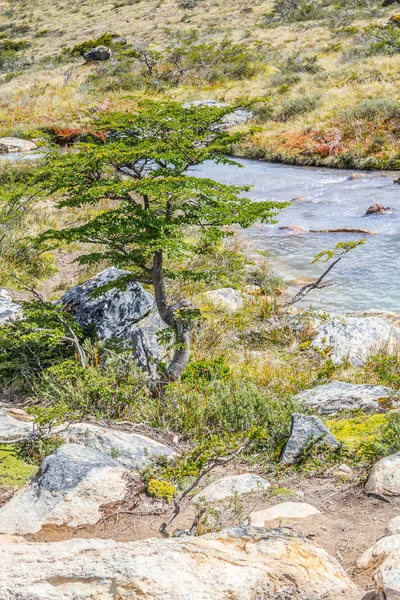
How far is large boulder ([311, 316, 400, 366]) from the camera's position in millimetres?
6887

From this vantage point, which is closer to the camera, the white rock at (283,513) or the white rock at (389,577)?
the white rock at (389,577)

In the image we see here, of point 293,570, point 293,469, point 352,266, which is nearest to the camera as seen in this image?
point 293,570

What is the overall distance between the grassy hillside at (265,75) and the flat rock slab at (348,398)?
199 inches

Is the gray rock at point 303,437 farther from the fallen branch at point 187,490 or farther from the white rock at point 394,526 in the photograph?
the white rock at point 394,526

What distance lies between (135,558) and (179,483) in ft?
6.31

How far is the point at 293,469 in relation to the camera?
4133mm

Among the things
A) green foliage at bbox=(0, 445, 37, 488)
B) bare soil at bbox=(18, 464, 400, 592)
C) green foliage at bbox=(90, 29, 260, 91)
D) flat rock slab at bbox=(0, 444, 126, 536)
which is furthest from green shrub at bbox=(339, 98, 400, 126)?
flat rock slab at bbox=(0, 444, 126, 536)

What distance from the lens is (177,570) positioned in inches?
79.4

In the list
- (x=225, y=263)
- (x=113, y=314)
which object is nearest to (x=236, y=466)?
(x=113, y=314)

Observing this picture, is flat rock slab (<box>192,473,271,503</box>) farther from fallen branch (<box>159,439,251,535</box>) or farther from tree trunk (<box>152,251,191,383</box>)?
tree trunk (<box>152,251,191,383</box>)

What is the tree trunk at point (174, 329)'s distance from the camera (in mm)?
5488

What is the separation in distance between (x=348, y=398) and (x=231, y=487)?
A: 2.03m

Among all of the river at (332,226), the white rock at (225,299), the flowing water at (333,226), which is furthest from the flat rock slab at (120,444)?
the flowing water at (333,226)

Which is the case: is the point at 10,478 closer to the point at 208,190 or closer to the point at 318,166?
the point at 208,190
